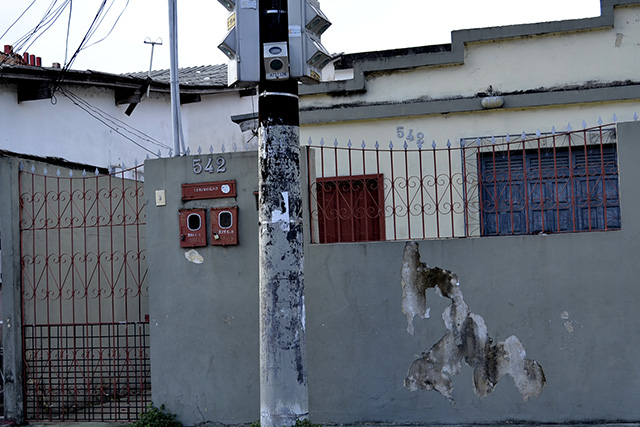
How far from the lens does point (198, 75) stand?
18.1m

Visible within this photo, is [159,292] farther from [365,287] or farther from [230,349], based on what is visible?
[365,287]

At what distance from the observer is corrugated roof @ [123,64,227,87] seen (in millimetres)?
16312

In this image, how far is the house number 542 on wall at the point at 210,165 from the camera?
8.14 m

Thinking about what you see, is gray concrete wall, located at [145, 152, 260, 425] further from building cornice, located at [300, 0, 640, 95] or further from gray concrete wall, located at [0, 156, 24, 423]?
building cornice, located at [300, 0, 640, 95]

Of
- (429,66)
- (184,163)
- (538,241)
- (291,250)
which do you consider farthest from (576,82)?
(291,250)

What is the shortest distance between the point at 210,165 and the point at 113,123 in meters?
6.72

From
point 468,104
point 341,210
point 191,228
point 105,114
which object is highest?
point 105,114

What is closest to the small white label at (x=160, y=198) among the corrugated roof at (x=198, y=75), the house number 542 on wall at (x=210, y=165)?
the house number 542 on wall at (x=210, y=165)

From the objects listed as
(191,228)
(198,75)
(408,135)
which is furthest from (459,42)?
(198,75)

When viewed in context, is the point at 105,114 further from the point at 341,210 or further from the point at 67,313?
the point at 341,210

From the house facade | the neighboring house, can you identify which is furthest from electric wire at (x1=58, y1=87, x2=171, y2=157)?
the house facade

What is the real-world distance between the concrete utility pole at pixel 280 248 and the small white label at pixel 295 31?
0.04 m

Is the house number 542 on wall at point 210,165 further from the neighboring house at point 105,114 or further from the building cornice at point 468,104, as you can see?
the building cornice at point 468,104

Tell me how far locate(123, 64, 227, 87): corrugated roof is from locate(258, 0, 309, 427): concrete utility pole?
9.50m
